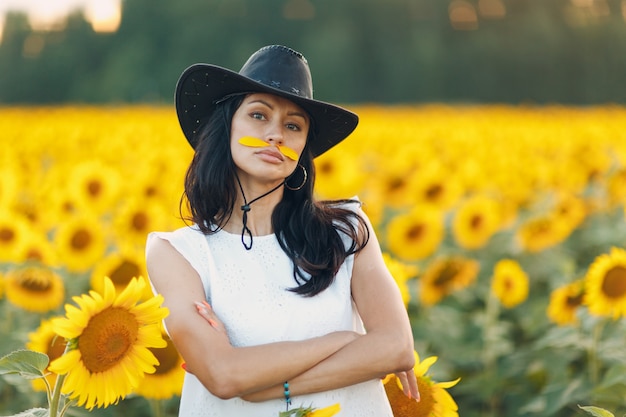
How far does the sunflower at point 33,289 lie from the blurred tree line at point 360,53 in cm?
2902

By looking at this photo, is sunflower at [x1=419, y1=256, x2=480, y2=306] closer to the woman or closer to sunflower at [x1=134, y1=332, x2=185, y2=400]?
sunflower at [x1=134, y1=332, x2=185, y2=400]

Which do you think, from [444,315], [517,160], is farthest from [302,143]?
[517,160]

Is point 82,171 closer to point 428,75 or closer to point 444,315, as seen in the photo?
point 444,315

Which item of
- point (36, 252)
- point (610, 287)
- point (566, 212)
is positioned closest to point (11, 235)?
point (36, 252)

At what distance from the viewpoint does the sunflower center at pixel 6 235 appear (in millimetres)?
5164

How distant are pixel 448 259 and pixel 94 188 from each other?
2.36 meters

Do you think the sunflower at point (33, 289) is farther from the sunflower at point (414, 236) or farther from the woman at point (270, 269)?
the sunflower at point (414, 236)

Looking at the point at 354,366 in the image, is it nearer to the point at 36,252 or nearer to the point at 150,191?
the point at 36,252

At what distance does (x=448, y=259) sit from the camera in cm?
523

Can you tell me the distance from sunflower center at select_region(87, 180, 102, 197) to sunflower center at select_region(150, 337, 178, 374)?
9.84 ft

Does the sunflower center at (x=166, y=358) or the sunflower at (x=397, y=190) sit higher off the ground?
the sunflower at (x=397, y=190)

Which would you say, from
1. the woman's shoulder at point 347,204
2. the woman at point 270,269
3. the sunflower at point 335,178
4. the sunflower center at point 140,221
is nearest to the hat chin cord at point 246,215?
the woman at point 270,269

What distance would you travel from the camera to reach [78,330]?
2314mm

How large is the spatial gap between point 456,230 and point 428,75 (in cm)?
3080
